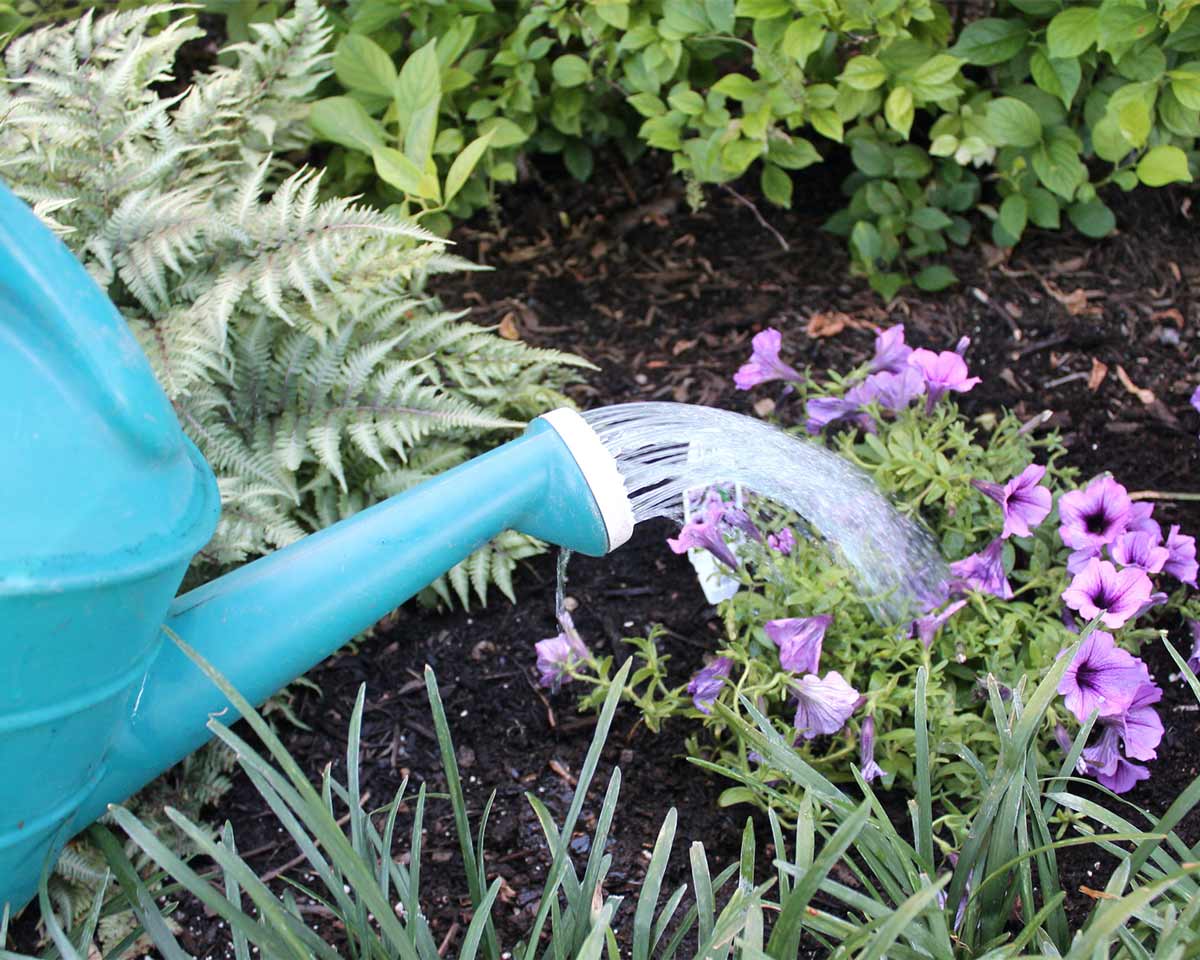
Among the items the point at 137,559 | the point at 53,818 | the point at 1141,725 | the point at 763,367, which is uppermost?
the point at 137,559

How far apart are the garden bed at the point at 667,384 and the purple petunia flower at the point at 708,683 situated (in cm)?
13

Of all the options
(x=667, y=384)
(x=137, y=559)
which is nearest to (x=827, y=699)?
(x=137, y=559)

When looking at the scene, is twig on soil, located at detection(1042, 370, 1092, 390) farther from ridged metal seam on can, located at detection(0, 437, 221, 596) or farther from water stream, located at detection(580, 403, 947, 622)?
ridged metal seam on can, located at detection(0, 437, 221, 596)

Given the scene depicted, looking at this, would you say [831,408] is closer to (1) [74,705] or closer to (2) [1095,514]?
(2) [1095,514]

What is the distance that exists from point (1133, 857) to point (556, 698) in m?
0.88

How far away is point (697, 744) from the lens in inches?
67.6

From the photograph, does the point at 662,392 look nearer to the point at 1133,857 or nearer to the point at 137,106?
the point at 137,106

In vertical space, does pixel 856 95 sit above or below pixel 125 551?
below

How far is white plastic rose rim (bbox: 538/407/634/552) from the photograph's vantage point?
4.51 feet

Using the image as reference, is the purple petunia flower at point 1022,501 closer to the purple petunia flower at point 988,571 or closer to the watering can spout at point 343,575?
the purple petunia flower at point 988,571

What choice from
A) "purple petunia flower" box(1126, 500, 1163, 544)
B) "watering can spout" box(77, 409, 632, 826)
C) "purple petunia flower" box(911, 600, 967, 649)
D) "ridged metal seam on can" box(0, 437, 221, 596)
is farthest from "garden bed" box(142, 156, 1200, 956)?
"ridged metal seam on can" box(0, 437, 221, 596)

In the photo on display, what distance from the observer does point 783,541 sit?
1.74 metres

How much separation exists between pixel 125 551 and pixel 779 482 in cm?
96

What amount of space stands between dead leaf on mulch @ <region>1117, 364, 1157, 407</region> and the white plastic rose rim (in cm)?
122
